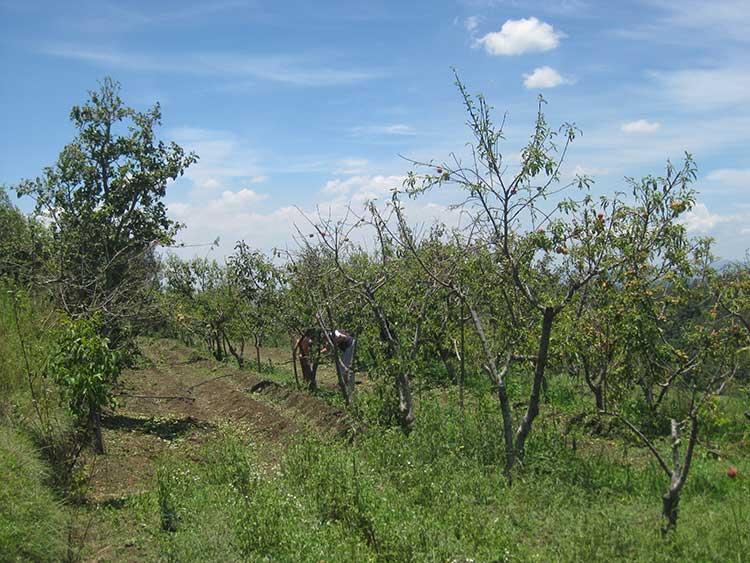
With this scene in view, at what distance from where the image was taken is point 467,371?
1630 cm

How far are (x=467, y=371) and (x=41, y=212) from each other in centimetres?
955

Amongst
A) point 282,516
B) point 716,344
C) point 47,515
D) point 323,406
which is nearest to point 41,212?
point 323,406

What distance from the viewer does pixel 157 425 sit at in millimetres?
12836

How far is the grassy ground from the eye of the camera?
18.9ft

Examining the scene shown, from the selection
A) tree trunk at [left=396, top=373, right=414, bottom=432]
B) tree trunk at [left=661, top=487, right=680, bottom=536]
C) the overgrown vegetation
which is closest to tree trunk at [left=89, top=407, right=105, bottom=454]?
the overgrown vegetation

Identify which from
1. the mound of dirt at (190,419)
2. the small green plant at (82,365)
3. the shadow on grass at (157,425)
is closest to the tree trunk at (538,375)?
the mound of dirt at (190,419)

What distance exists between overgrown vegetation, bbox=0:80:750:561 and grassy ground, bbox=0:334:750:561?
33mm

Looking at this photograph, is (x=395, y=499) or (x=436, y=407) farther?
(x=436, y=407)

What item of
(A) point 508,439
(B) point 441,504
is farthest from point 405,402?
(B) point 441,504

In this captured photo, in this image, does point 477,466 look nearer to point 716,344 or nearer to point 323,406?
point 716,344

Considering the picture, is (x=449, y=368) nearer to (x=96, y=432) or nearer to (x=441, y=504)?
(x=96, y=432)

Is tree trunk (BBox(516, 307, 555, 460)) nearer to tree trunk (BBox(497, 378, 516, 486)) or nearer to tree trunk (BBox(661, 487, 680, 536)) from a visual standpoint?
tree trunk (BBox(497, 378, 516, 486))

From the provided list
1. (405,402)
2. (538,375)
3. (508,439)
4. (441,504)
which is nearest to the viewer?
(441,504)

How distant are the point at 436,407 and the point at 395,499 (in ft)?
11.9
